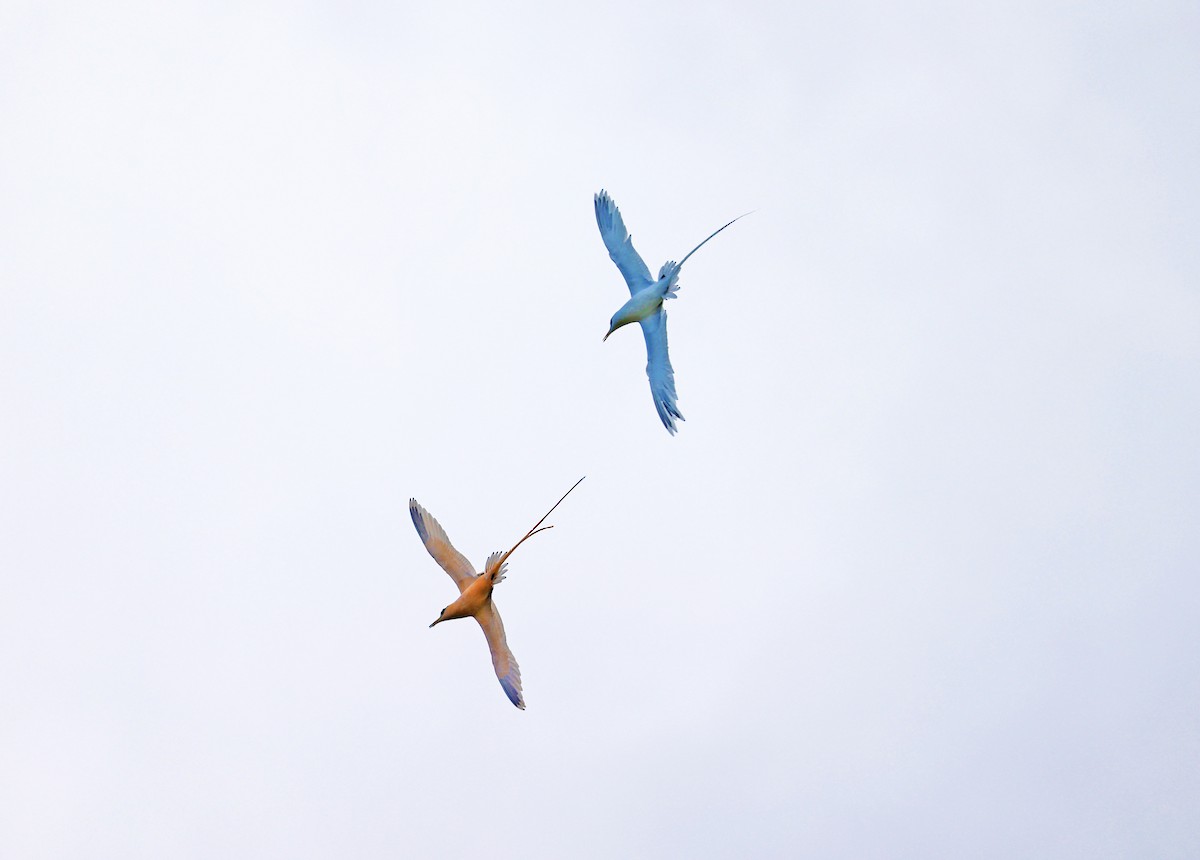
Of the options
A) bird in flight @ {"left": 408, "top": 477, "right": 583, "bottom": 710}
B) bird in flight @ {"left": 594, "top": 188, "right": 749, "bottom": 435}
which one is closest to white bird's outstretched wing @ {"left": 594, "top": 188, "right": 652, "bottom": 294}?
bird in flight @ {"left": 594, "top": 188, "right": 749, "bottom": 435}

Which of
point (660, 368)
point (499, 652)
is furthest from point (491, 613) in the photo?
point (660, 368)

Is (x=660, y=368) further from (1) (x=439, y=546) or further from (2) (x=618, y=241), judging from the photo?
(1) (x=439, y=546)

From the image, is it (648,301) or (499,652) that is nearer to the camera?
(499,652)

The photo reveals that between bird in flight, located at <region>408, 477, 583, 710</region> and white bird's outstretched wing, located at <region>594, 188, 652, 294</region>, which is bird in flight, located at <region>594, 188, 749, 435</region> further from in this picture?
bird in flight, located at <region>408, 477, 583, 710</region>

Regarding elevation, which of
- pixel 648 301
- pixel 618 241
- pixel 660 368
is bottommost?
pixel 660 368

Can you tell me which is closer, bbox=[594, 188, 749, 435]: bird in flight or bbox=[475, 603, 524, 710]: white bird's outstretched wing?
bbox=[475, 603, 524, 710]: white bird's outstretched wing

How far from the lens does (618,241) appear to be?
1843 inches

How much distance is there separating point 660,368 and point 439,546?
864 cm

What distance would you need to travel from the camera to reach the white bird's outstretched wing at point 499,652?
44125 mm

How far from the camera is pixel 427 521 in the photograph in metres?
46.4

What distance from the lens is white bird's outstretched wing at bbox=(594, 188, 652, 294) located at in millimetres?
46625

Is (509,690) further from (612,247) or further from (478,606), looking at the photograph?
(612,247)

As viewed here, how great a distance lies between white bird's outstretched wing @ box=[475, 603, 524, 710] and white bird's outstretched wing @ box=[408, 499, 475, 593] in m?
1.51

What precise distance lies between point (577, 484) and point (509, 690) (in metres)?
7.59
